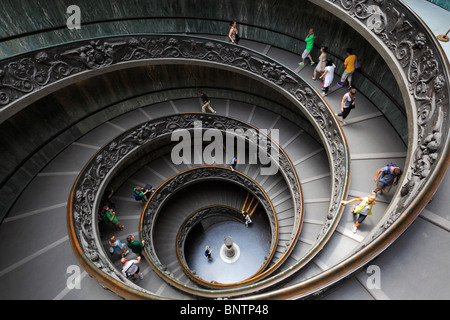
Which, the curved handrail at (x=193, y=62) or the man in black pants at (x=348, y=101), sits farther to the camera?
the curved handrail at (x=193, y=62)

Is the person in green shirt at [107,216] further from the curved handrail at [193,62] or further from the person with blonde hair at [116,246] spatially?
the person with blonde hair at [116,246]

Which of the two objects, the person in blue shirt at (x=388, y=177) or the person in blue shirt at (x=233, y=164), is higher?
the person in blue shirt at (x=233, y=164)

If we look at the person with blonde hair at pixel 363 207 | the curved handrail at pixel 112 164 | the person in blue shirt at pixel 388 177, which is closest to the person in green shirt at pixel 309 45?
the curved handrail at pixel 112 164

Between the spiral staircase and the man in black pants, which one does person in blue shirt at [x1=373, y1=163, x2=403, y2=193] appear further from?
the man in black pants

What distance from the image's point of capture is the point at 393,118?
677cm

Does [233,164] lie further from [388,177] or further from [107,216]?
[388,177]

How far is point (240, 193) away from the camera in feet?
48.6

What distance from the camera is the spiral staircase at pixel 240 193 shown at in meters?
3.24

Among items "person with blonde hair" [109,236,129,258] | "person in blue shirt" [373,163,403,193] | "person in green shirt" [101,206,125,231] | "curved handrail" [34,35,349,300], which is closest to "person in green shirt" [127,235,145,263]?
"person with blonde hair" [109,236,129,258]

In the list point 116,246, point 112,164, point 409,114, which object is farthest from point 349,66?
point 116,246

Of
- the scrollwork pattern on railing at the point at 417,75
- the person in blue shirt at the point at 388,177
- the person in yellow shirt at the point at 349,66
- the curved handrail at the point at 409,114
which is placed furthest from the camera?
the person in yellow shirt at the point at 349,66

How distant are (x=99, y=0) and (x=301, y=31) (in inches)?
284

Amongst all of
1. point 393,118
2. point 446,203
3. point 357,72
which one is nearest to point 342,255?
point 446,203

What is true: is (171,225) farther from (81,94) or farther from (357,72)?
(357,72)
